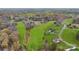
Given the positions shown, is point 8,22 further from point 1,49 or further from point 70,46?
point 70,46

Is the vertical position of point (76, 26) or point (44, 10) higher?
point (44, 10)

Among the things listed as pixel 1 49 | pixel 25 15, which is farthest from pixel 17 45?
pixel 25 15

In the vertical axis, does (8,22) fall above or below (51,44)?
above

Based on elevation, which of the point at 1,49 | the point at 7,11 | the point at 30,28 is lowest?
the point at 1,49

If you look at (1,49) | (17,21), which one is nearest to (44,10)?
(17,21)
